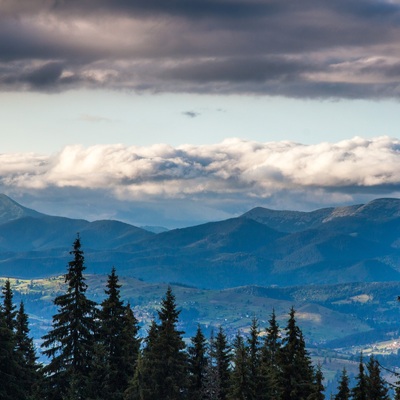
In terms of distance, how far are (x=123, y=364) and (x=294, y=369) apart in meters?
19.0

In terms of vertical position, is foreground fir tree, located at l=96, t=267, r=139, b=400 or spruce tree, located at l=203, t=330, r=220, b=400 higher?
foreground fir tree, located at l=96, t=267, r=139, b=400

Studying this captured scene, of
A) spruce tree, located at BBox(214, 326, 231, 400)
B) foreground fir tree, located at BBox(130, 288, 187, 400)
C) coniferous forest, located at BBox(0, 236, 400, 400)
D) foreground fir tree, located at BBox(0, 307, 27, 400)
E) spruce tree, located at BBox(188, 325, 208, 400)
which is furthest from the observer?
spruce tree, located at BBox(214, 326, 231, 400)

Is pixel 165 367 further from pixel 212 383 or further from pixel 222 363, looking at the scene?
pixel 222 363

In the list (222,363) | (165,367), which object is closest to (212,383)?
(165,367)

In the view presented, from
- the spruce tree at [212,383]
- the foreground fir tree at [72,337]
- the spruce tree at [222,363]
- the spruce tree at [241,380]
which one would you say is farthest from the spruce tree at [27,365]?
the spruce tree at [222,363]

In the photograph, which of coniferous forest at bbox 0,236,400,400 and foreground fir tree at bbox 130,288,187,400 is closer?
coniferous forest at bbox 0,236,400,400

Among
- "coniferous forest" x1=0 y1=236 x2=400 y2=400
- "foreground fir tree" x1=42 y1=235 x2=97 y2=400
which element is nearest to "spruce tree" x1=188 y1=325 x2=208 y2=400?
"coniferous forest" x1=0 y1=236 x2=400 y2=400

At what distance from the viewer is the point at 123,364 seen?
319 ft

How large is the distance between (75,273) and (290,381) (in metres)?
26.1

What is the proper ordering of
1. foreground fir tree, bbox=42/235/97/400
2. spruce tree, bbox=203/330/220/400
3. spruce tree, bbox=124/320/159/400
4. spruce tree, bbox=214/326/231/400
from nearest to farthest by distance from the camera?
spruce tree, bbox=124/320/159/400
foreground fir tree, bbox=42/235/97/400
spruce tree, bbox=203/330/220/400
spruce tree, bbox=214/326/231/400

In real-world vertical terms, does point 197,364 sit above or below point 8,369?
above

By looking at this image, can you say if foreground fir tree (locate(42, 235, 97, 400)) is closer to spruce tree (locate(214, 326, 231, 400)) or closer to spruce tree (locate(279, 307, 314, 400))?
spruce tree (locate(214, 326, 231, 400))

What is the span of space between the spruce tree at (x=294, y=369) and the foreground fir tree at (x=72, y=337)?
21.0 metres

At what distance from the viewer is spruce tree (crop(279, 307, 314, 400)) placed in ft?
309
